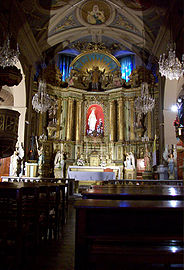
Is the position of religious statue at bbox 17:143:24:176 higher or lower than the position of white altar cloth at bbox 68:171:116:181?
higher

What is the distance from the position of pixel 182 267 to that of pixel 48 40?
1441cm

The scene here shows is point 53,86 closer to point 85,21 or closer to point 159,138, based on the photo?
point 85,21

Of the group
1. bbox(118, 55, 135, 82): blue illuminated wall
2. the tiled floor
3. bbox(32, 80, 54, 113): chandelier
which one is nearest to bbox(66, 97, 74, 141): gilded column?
bbox(32, 80, 54, 113): chandelier

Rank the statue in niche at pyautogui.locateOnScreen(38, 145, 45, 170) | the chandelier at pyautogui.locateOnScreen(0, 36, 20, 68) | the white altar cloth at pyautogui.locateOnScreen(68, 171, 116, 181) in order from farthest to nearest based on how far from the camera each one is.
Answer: the statue in niche at pyautogui.locateOnScreen(38, 145, 45, 170) → the white altar cloth at pyautogui.locateOnScreen(68, 171, 116, 181) → the chandelier at pyautogui.locateOnScreen(0, 36, 20, 68)

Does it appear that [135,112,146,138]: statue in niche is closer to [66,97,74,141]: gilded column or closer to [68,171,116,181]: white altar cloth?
[68,171,116,181]: white altar cloth

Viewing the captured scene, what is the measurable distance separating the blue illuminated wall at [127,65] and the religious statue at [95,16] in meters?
3.95

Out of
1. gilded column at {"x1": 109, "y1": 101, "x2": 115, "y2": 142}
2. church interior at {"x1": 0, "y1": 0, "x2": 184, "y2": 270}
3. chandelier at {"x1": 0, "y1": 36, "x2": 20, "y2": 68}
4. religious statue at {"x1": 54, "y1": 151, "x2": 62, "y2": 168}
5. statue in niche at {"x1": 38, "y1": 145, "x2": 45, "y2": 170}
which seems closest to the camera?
chandelier at {"x1": 0, "y1": 36, "x2": 20, "y2": 68}

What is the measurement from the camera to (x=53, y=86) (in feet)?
51.9

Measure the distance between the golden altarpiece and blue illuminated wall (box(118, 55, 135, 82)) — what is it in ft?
3.51

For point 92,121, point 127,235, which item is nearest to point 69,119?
point 92,121

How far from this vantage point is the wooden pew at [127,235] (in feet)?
5.28

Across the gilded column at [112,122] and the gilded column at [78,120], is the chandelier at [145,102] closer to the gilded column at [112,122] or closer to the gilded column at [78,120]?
the gilded column at [112,122]

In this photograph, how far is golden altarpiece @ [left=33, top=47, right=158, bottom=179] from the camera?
1480 centimetres

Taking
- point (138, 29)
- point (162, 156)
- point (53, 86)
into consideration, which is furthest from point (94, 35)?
point (162, 156)
